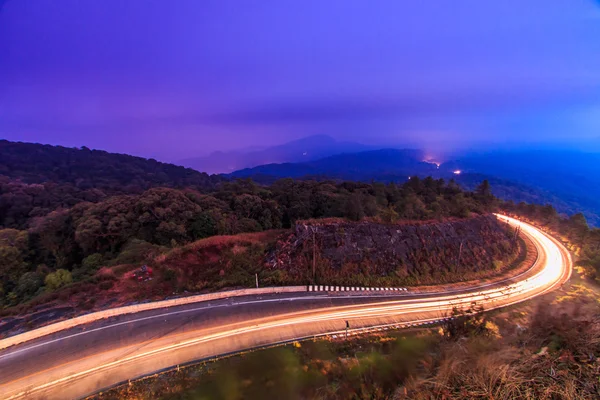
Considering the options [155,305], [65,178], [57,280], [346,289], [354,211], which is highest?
[65,178]

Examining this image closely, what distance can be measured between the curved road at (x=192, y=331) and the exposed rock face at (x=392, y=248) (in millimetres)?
2564

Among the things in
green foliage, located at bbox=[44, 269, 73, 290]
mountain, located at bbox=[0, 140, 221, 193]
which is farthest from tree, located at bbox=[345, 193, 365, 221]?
mountain, located at bbox=[0, 140, 221, 193]

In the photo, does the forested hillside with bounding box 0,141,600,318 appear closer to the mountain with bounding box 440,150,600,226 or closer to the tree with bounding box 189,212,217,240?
the tree with bounding box 189,212,217,240

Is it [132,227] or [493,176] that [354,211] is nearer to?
[132,227]

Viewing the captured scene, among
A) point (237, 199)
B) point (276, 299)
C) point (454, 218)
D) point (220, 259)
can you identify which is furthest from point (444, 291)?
point (237, 199)

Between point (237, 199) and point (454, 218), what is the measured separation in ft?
78.6

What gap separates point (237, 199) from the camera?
32.2m

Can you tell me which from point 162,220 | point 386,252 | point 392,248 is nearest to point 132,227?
point 162,220

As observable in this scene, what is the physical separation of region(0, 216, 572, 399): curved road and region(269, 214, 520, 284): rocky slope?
6.57 feet

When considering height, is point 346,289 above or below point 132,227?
below

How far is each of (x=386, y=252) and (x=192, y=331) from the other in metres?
14.4

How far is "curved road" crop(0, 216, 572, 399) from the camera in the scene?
10430 mm

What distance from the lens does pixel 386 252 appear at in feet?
66.3

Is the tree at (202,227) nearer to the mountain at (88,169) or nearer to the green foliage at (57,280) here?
the green foliage at (57,280)
